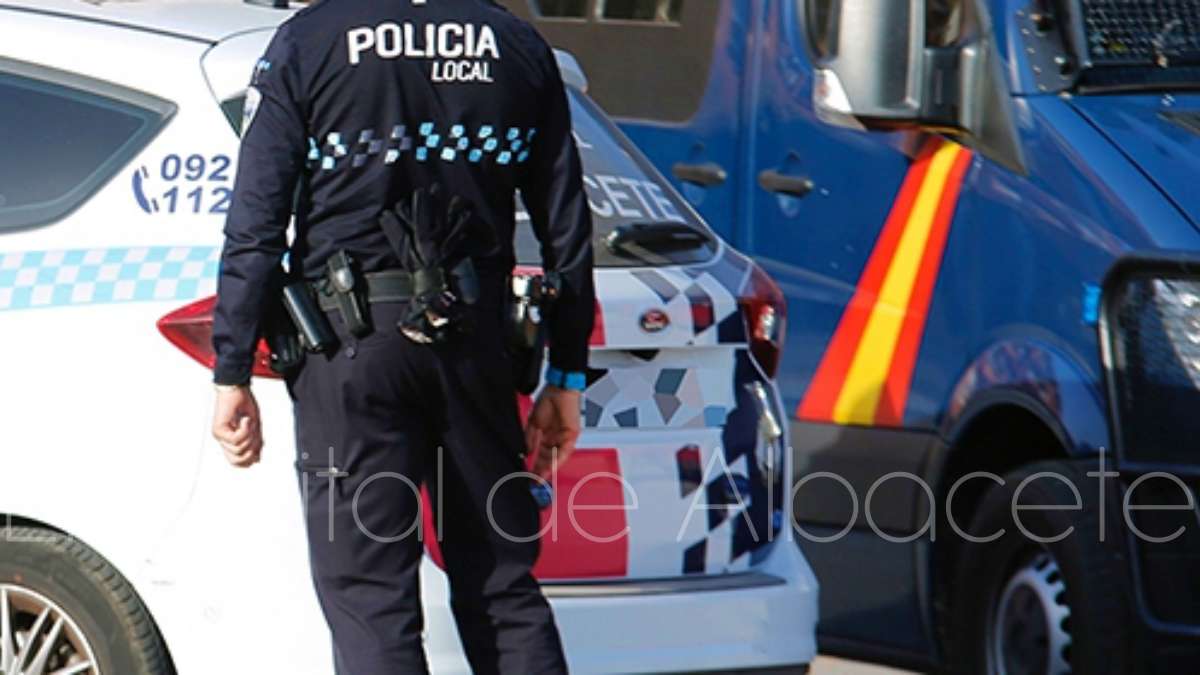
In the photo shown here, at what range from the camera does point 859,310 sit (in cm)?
648

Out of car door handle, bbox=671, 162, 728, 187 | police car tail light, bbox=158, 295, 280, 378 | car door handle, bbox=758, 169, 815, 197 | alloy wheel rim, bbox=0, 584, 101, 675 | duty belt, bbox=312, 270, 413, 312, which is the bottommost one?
alloy wheel rim, bbox=0, 584, 101, 675

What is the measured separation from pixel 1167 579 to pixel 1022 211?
0.98m

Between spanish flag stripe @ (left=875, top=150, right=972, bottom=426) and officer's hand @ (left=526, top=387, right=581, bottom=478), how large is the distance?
1.94m

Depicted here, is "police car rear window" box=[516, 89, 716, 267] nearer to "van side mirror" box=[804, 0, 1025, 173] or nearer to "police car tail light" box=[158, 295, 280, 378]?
"police car tail light" box=[158, 295, 280, 378]

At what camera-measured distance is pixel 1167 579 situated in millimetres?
5410

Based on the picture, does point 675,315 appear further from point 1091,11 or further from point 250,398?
point 1091,11

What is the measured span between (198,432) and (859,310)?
249cm

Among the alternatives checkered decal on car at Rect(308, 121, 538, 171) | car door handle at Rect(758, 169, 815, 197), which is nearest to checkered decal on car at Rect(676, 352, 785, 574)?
checkered decal on car at Rect(308, 121, 538, 171)

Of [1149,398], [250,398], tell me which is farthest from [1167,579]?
[250,398]

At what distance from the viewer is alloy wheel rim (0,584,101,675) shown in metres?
4.62

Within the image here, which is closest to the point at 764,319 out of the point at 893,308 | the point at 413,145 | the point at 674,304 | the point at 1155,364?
the point at 674,304

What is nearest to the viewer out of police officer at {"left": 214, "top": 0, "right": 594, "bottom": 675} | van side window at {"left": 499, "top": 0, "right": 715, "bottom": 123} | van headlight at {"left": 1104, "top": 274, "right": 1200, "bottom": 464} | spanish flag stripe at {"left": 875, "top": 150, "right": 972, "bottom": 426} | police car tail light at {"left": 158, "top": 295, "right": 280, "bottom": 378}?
police officer at {"left": 214, "top": 0, "right": 594, "bottom": 675}

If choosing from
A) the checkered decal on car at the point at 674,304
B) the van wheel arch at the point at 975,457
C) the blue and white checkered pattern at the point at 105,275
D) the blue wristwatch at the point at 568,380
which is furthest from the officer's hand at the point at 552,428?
the van wheel arch at the point at 975,457

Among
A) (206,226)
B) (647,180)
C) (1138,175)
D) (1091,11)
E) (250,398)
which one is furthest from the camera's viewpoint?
(1091,11)
